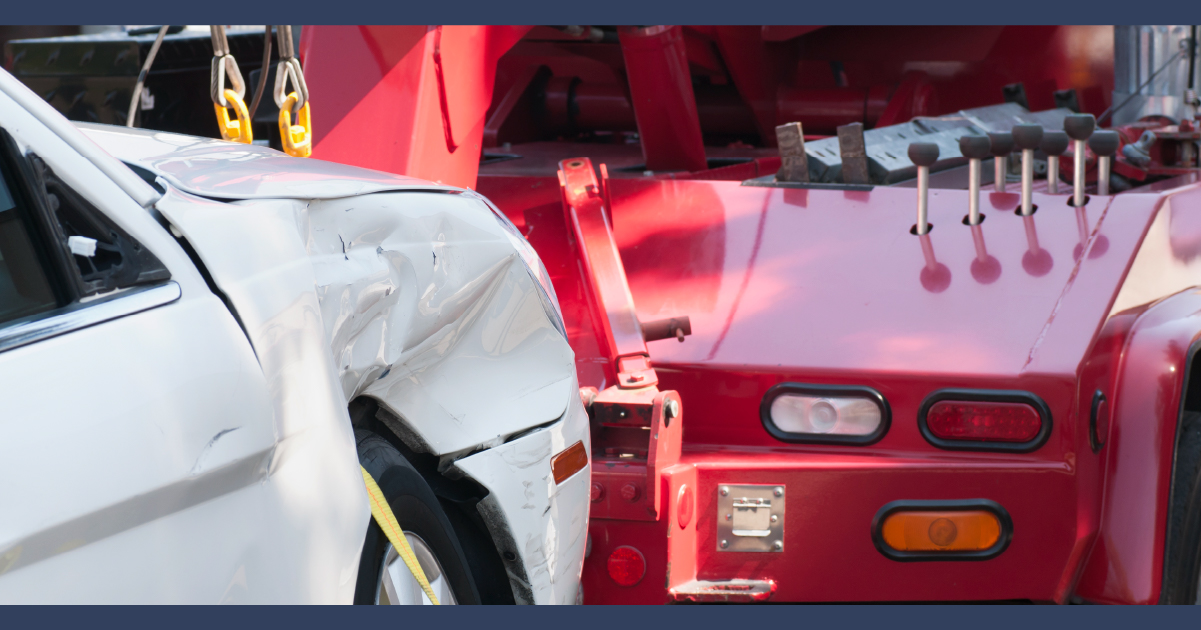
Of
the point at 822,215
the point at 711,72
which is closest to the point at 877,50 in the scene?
the point at 711,72

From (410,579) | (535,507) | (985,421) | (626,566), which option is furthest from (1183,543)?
(410,579)

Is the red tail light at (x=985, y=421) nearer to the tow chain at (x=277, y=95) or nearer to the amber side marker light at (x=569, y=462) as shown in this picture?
the amber side marker light at (x=569, y=462)

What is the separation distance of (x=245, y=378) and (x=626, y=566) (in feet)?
4.52

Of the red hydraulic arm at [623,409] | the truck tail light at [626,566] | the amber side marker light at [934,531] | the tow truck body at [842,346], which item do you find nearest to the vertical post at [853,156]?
the tow truck body at [842,346]

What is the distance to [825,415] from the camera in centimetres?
255

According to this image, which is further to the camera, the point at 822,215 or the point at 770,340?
the point at 822,215

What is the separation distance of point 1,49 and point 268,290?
5.39m

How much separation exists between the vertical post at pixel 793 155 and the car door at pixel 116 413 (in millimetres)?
2191

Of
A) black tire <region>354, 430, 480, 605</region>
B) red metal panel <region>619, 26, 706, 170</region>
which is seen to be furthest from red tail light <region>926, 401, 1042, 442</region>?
red metal panel <region>619, 26, 706, 170</region>

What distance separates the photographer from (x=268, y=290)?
1.31 metres

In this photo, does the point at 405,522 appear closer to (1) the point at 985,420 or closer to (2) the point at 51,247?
(2) the point at 51,247

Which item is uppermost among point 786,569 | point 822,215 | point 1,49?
point 1,49

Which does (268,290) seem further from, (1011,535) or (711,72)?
(711,72)

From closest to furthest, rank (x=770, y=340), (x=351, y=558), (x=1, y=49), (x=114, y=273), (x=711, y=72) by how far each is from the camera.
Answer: (x=114, y=273), (x=351, y=558), (x=770, y=340), (x=711, y=72), (x=1, y=49)
